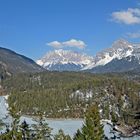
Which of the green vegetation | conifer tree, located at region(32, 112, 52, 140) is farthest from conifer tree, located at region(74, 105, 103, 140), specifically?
conifer tree, located at region(32, 112, 52, 140)

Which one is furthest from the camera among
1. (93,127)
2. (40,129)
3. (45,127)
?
Answer: (93,127)

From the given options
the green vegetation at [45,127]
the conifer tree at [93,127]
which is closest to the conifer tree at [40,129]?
the green vegetation at [45,127]

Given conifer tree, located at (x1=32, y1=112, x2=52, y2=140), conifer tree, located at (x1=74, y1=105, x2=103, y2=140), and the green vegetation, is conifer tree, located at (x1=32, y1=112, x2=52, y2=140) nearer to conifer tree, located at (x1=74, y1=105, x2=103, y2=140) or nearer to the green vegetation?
the green vegetation

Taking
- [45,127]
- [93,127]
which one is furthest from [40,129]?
[93,127]

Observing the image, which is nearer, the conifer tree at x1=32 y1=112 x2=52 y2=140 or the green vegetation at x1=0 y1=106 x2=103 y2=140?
the green vegetation at x1=0 y1=106 x2=103 y2=140

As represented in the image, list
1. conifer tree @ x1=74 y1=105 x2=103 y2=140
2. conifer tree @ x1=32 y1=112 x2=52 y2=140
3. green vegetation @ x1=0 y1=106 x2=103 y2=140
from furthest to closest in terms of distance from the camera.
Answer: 1. conifer tree @ x1=32 y1=112 x2=52 y2=140
2. conifer tree @ x1=74 y1=105 x2=103 y2=140
3. green vegetation @ x1=0 y1=106 x2=103 y2=140

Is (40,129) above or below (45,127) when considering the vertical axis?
below

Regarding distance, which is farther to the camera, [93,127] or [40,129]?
[93,127]

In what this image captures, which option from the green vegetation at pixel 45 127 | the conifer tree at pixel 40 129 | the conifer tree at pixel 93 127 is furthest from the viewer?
the conifer tree at pixel 40 129

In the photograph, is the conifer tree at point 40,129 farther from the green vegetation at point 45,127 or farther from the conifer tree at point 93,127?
the conifer tree at point 93,127

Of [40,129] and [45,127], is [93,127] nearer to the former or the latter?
[45,127]

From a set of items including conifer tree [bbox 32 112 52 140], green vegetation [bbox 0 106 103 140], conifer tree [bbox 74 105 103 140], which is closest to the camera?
green vegetation [bbox 0 106 103 140]

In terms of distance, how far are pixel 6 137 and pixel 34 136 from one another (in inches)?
310

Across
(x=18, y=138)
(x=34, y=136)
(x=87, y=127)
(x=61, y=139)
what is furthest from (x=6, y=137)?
(x=61, y=139)
